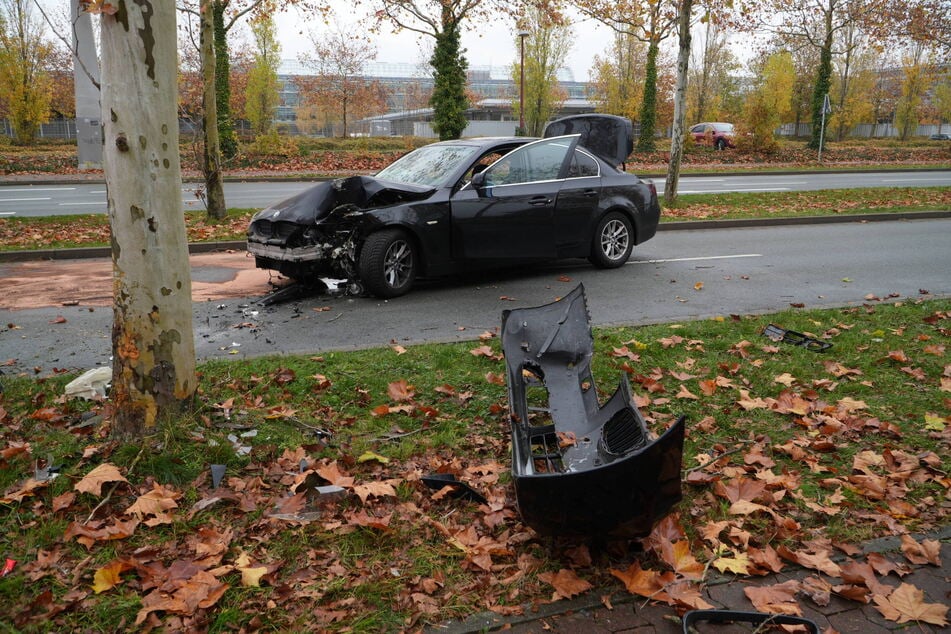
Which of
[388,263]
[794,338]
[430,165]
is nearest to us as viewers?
[794,338]

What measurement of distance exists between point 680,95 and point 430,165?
339 inches

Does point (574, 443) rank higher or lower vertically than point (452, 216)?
lower

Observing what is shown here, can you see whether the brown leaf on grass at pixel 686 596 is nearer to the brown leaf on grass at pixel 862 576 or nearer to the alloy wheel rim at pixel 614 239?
the brown leaf on grass at pixel 862 576

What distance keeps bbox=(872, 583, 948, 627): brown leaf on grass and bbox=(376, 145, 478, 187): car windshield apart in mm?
6199

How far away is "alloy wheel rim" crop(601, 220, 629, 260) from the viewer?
9.59 meters

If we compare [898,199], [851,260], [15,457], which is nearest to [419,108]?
[898,199]

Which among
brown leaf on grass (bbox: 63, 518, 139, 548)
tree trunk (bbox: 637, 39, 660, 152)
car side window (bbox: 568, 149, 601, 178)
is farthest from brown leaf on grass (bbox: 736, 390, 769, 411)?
tree trunk (bbox: 637, 39, 660, 152)

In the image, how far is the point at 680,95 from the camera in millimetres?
15164

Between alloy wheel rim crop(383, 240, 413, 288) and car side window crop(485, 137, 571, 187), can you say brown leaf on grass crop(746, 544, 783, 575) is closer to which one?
alloy wheel rim crop(383, 240, 413, 288)

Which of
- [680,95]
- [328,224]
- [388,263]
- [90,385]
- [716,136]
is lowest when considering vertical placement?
[90,385]

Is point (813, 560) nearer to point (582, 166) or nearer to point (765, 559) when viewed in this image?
point (765, 559)

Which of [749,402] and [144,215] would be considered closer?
[144,215]

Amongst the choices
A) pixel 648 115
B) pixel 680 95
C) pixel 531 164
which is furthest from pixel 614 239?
pixel 648 115

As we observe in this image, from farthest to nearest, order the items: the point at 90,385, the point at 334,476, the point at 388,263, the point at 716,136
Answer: the point at 716,136, the point at 388,263, the point at 90,385, the point at 334,476
